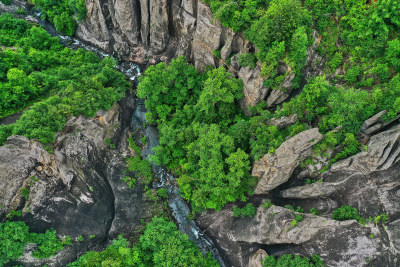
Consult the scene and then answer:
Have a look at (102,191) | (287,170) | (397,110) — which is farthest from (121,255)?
(397,110)

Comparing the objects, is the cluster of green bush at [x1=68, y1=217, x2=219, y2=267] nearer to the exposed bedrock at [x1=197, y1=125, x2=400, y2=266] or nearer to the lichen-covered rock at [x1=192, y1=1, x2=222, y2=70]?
the exposed bedrock at [x1=197, y1=125, x2=400, y2=266]

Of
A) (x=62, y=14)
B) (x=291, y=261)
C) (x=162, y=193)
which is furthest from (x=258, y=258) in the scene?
(x=62, y=14)

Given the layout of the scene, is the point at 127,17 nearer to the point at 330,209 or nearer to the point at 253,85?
the point at 253,85

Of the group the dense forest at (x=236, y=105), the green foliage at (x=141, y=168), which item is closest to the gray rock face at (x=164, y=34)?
the dense forest at (x=236, y=105)

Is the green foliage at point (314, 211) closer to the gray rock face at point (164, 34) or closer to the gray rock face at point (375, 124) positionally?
the gray rock face at point (375, 124)

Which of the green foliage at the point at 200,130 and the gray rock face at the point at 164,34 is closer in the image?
the green foliage at the point at 200,130

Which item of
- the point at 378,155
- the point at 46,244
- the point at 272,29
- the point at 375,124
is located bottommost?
the point at 46,244
